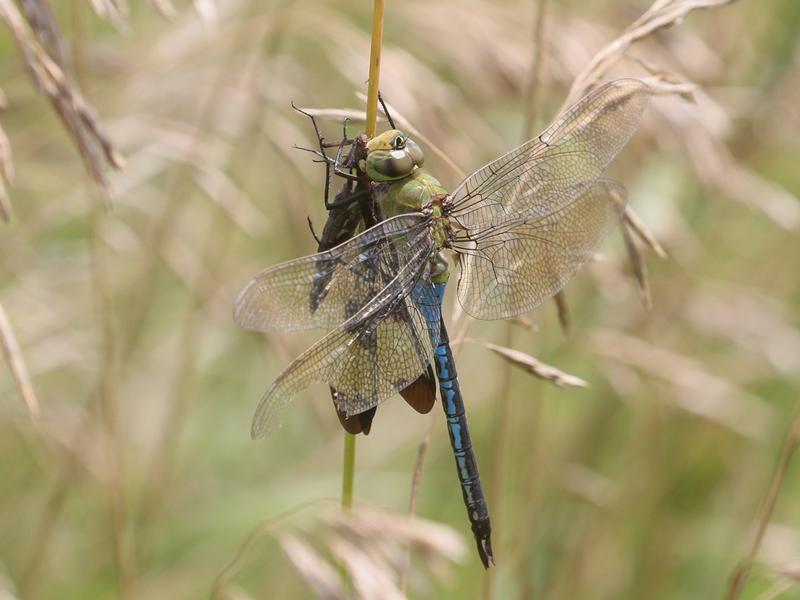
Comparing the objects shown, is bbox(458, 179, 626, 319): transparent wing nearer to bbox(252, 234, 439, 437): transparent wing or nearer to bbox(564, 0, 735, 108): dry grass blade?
bbox(252, 234, 439, 437): transparent wing

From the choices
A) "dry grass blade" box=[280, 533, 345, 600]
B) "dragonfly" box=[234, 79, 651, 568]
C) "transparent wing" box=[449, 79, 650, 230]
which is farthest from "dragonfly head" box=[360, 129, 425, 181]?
"dry grass blade" box=[280, 533, 345, 600]

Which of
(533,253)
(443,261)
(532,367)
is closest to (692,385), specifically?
(533,253)

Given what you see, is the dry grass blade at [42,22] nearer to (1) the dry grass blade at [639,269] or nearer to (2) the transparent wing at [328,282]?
(2) the transparent wing at [328,282]

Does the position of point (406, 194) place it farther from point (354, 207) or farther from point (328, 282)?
point (328, 282)

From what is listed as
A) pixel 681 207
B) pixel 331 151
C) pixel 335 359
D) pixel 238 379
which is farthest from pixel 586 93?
pixel 238 379

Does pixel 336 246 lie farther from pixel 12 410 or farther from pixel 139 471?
pixel 139 471

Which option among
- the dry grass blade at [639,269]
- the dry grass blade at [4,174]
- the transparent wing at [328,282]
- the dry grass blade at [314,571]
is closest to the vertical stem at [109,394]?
the dry grass blade at [4,174]
